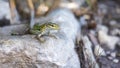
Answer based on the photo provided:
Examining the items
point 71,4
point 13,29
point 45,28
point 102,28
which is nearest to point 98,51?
point 45,28

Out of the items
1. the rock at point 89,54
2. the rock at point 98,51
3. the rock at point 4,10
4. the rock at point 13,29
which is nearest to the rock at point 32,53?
the rock at point 13,29

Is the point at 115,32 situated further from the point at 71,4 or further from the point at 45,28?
the point at 45,28

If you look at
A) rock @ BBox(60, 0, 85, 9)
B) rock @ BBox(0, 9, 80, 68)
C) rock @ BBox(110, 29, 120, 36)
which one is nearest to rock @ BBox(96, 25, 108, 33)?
rock @ BBox(110, 29, 120, 36)

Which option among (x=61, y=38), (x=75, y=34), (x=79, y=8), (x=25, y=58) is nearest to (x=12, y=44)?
(x=25, y=58)

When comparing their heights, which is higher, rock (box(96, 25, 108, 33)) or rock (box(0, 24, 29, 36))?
rock (box(0, 24, 29, 36))

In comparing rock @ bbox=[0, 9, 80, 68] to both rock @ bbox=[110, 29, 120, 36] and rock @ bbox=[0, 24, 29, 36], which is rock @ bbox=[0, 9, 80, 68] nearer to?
rock @ bbox=[0, 24, 29, 36]

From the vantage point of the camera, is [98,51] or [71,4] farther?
[71,4]

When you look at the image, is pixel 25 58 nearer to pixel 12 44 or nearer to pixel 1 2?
pixel 12 44

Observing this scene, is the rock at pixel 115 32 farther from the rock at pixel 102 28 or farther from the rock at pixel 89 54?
the rock at pixel 89 54
